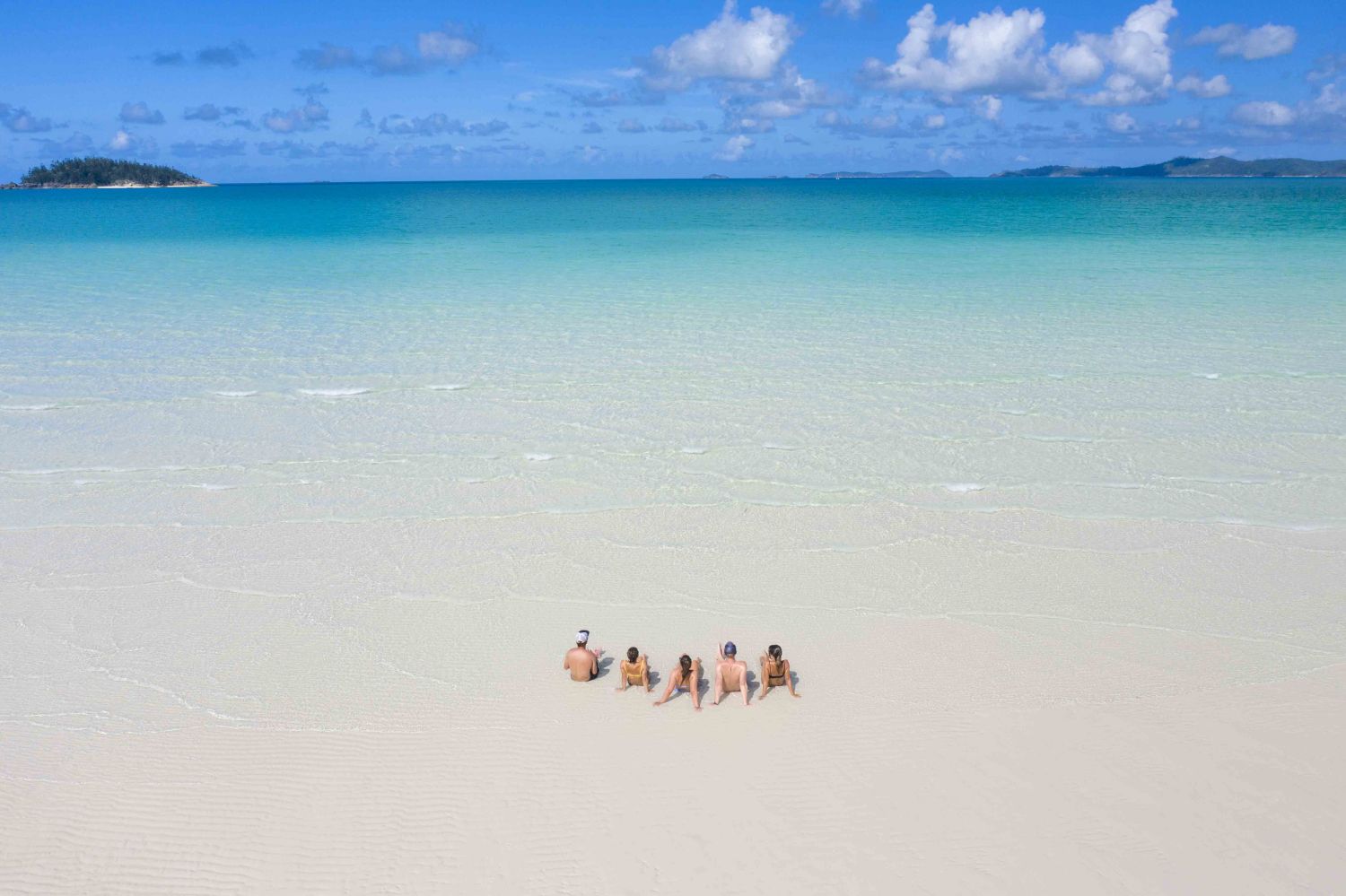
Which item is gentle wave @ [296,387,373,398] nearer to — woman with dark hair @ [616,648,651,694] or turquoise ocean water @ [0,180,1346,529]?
turquoise ocean water @ [0,180,1346,529]

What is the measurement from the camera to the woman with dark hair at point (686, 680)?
8570 millimetres

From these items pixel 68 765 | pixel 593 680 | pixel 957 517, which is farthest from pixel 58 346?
pixel 957 517

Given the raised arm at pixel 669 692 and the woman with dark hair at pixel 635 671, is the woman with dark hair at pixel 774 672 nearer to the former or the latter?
the raised arm at pixel 669 692

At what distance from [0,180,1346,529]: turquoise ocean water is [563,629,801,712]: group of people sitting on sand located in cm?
442

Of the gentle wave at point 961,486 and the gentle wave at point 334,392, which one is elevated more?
the gentle wave at point 334,392

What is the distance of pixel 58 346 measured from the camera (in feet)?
73.2

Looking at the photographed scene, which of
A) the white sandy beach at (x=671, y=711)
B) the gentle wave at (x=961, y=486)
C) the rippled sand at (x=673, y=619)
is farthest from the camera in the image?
the gentle wave at (x=961, y=486)

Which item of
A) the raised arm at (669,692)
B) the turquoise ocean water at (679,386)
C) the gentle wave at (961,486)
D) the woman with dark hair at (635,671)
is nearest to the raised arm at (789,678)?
the raised arm at (669,692)

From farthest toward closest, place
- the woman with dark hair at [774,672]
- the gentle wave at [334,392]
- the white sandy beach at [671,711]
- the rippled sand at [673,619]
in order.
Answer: the gentle wave at [334,392] → the woman with dark hair at [774,672] → the rippled sand at [673,619] → the white sandy beach at [671,711]

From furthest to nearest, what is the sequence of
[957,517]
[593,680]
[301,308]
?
1. [301,308]
2. [957,517]
3. [593,680]

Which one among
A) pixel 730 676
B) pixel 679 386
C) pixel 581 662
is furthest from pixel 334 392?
pixel 730 676

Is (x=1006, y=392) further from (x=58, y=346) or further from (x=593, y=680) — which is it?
(x=58, y=346)

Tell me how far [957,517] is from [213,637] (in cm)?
915

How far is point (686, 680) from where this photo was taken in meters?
8.66
